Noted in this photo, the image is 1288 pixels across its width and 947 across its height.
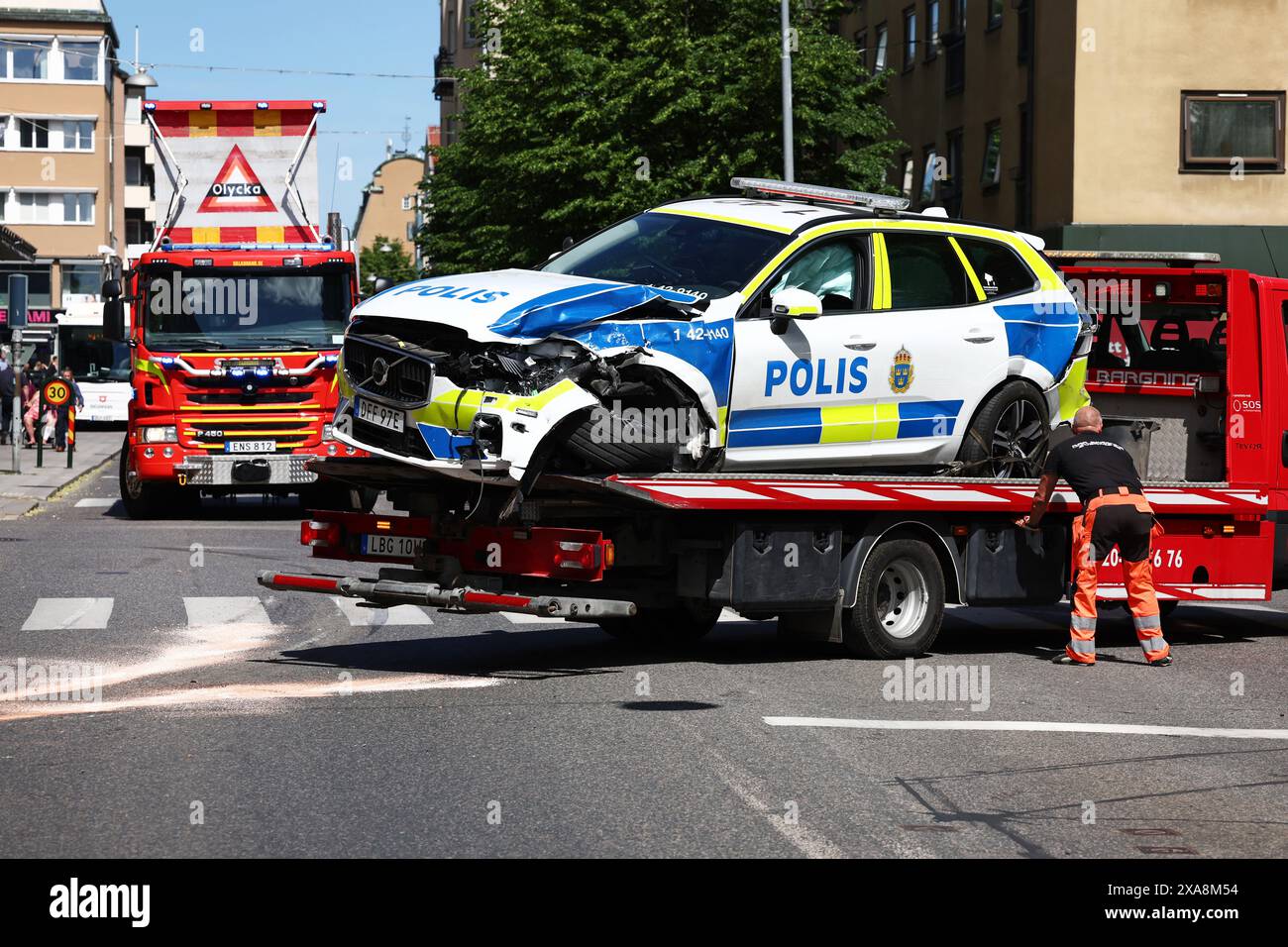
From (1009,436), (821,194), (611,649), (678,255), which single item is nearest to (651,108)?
(821,194)

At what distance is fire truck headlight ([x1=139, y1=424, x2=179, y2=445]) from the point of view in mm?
21078

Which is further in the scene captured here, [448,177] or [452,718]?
[448,177]

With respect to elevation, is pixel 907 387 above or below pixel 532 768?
above

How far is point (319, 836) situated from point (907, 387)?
5.80 m

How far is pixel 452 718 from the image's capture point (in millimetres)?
9289

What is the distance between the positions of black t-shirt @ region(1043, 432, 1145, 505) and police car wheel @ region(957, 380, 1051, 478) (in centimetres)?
30

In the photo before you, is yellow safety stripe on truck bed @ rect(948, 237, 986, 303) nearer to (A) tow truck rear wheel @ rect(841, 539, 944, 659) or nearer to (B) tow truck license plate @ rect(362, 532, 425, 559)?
(A) tow truck rear wheel @ rect(841, 539, 944, 659)

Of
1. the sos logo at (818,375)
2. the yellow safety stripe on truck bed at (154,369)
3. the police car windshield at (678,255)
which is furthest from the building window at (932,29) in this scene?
the sos logo at (818,375)

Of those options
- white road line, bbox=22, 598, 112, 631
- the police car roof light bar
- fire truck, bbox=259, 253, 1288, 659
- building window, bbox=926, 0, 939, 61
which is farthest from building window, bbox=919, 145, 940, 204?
white road line, bbox=22, 598, 112, 631

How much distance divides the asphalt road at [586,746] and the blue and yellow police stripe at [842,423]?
1.34 meters

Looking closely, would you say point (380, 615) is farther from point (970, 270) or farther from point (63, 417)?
point (63, 417)
